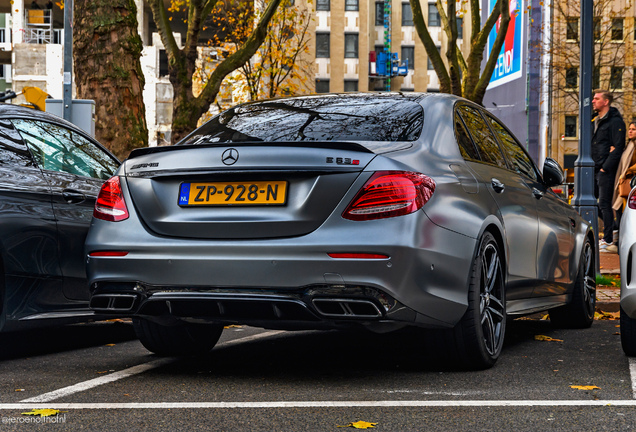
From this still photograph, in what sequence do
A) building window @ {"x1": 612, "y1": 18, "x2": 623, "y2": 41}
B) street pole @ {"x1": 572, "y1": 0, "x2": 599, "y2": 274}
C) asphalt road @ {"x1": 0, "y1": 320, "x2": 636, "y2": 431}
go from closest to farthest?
1. asphalt road @ {"x1": 0, "y1": 320, "x2": 636, "y2": 431}
2. street pole @ {"x1": 572, "y1": 0, "x2": 599, "y2": 274}
3. building window @ {"x1": 612, "y1": 18, "x2": 623, "y2": 41}

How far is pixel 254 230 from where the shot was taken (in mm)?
4262

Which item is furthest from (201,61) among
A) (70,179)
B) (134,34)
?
(70,179)

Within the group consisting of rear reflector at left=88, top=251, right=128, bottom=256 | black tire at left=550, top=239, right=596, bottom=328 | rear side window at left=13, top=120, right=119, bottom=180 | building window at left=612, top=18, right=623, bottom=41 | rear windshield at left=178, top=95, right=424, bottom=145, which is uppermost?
building window at left=612, top=18, right=623, bottom=41

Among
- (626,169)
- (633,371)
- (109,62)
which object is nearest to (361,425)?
(633,371)

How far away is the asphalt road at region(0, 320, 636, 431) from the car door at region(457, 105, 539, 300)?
49cm

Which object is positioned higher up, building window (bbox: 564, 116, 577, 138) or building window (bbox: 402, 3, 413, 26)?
building window (bbox: 402, 3, 413, 26)

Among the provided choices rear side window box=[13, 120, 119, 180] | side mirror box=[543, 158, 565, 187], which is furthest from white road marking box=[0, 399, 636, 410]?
side mirror box=[543, 158, 565, 187]

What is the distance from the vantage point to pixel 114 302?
178 inches

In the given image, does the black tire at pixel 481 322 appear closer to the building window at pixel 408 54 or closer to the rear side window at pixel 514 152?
the rear side window at pixel 514 152

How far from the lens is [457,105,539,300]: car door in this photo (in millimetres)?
5305

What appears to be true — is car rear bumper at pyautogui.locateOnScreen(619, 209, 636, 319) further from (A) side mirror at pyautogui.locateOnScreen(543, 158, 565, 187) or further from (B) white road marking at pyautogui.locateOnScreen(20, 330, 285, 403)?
(B) white road marking at pyautogui.locateOnScreen(20, 330, 285, 403)

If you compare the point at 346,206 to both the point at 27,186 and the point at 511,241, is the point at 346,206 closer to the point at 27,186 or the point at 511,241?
the point at 511,241

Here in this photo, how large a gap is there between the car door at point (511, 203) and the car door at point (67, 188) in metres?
2.49

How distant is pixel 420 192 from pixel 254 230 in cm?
80
